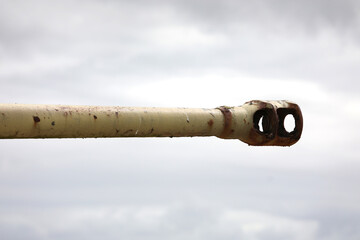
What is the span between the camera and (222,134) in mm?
7566

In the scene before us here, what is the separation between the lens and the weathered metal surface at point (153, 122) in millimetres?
6055

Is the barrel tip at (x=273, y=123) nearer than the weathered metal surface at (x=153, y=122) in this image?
No

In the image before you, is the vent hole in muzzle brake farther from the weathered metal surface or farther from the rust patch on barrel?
the rust patch on barrel

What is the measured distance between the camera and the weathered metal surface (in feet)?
19.9

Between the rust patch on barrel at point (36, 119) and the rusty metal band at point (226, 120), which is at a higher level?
the rusty metal band at point (226, 120)

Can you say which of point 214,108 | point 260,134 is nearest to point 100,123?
point 214,108

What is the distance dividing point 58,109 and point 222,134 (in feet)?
6.64

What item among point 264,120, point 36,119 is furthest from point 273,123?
point 36,119

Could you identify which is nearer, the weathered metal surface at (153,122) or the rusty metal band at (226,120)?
the weathered metal surface at (153,122)

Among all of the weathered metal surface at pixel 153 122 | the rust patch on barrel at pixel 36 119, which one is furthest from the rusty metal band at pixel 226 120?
the rust patch on barrel at pixel 36 119

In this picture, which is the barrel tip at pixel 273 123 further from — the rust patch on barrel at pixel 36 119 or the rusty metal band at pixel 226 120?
the rust patch on barrel at pixel 36 119

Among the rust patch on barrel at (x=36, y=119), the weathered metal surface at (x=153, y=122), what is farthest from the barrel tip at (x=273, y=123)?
the rust patch on barrel at (x=36, y=119)

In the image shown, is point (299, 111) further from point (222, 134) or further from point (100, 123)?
point (100, 123)

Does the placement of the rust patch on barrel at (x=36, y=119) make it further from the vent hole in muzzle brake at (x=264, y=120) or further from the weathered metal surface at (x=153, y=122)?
the vent hole in muzzle brake at (x=264, y=120)
